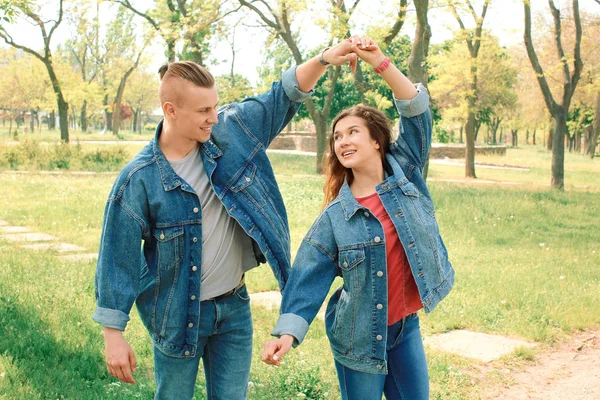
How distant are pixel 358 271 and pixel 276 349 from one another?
47cm

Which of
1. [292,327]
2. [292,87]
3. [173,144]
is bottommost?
[292,327]

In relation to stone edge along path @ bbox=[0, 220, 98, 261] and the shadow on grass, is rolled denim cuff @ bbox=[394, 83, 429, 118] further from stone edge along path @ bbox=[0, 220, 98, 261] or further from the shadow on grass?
stone edge along path @ bbox=[0, 220, 98, 261]

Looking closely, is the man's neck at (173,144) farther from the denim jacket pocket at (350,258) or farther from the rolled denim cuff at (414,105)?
the rolled denim cuff at (414,105)

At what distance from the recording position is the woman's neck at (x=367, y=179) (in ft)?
9.93

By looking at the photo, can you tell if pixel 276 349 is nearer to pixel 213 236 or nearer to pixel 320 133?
pixel 213 236

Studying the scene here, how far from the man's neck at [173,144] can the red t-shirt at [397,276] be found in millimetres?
828

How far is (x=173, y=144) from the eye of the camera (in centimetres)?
291

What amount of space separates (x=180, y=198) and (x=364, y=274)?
2.68ft

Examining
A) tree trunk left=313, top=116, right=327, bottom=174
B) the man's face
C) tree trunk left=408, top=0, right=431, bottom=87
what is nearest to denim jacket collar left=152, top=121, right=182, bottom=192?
the man's face

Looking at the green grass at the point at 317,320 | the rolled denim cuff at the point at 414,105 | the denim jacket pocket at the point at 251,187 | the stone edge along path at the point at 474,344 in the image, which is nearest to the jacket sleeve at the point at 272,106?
the denim jacket pocket at the point at 251,187

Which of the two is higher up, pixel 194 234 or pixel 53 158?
pixel 194 234

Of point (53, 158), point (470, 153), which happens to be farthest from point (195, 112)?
point (470, 153)

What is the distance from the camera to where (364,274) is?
2801mm

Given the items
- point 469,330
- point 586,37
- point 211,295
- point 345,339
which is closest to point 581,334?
point 469,330
